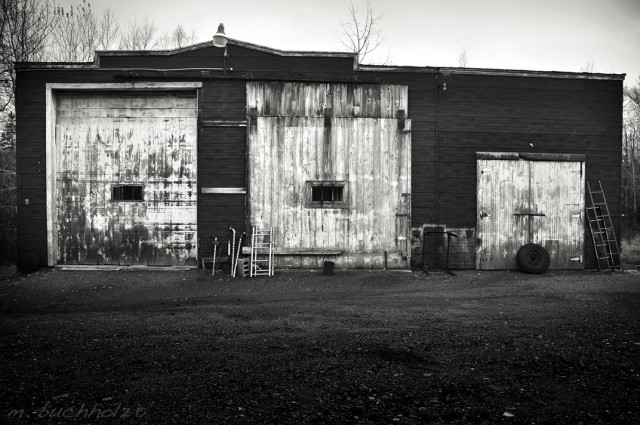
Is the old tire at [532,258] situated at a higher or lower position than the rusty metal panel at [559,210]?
lower

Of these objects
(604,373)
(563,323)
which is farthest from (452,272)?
(604,373)

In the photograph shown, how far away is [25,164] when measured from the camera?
11547 mm

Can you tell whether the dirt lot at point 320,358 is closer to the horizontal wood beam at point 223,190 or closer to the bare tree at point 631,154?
the horizontal wood beam at point 223,190

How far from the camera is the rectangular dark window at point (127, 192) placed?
39.0ft

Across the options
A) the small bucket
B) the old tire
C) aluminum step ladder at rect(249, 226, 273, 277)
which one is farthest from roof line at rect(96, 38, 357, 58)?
the old tire

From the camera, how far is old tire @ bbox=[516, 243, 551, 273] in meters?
11.9

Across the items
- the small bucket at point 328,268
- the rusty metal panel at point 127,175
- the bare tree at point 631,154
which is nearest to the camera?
the small bucket at point 328,268

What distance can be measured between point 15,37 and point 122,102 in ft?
31.4

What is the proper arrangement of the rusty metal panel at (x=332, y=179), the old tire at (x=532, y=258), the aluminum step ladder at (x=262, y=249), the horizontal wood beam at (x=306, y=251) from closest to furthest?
1. the aluminum step ladder at (x=262, y=249)
2. the horizontal wood beam at (x=306, y=251)
3. the rusty metal panel at (x=332, y=179)
4. the old tire at (x=532, y=258)

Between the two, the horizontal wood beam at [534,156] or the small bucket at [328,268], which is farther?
the horizontal wood beam at [534,156]

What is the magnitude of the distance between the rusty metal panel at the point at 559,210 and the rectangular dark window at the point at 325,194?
5.28 m

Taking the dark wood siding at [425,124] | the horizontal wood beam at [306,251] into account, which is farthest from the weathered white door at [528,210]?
the horizontal wood beam at [306,251]

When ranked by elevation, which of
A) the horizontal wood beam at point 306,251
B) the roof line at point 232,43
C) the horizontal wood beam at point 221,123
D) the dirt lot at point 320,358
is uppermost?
the roof line at point 232,43

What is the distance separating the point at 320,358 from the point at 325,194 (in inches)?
291
